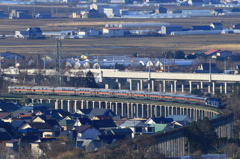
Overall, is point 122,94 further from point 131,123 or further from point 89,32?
point 89,32

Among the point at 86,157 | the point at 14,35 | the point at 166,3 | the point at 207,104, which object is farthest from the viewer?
the point at 166,3

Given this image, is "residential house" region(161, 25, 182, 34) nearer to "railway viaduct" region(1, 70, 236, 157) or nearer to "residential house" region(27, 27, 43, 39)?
"residential house" region(27, 27, 43, 39)

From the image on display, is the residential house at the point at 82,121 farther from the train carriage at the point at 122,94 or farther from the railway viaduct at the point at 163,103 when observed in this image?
the train carriage at the point at 122,94

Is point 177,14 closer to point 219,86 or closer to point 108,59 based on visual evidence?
point 108,59

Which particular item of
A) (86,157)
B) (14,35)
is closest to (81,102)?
(86,157)

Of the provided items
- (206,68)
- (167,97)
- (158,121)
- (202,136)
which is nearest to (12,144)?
(202,136)

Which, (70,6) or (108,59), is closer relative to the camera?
(108,59)
